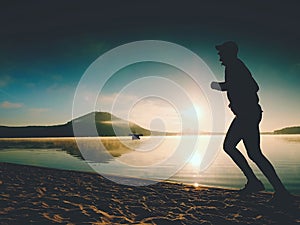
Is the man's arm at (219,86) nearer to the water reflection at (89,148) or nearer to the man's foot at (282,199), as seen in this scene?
the man's foot at (282,199)

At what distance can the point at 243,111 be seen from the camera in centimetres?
612

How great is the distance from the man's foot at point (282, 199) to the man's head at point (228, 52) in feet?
10.2

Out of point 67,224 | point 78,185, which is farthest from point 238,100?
point 78,185

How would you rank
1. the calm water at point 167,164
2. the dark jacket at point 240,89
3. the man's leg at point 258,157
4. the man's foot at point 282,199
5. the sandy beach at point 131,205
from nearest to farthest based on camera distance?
the sandy beach at point 131,205 → the man's foot at point 282,199 → the man's leg at point 258,157 → the dark jacket at point 240,89 → the calm water at point 167,164

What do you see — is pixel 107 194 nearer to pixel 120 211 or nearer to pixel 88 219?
pixel 120 211

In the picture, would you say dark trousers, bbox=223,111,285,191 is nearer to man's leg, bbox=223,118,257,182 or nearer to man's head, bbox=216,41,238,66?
man's leg, bbox=223,118,257,182

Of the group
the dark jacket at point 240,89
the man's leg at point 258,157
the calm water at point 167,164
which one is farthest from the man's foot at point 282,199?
the calm water at point 167,164

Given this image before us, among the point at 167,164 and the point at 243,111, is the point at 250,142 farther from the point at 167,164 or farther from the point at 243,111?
the point at 167,164

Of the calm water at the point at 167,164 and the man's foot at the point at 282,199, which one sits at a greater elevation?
the man's foot at the point at 282,199

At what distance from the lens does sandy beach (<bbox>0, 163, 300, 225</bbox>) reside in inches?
182

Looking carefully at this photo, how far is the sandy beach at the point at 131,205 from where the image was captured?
4631 mm

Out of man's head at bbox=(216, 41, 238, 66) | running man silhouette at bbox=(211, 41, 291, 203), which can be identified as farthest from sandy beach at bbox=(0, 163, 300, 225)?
man's head at bbox=(216, 41, 238, 66)

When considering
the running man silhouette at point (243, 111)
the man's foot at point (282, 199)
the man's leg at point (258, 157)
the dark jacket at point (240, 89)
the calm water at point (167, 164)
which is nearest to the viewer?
the man's foot at point (282, 199)

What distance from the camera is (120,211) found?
5.17 meters
